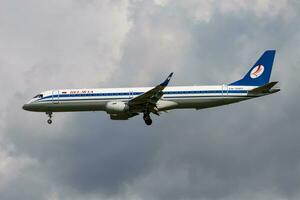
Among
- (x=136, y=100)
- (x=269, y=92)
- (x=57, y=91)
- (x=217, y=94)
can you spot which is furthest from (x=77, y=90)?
(x=269, y=92)

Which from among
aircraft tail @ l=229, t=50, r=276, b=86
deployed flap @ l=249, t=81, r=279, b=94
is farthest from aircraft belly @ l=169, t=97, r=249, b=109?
aircraft tail @ l=229, t=50, r=276, b=86

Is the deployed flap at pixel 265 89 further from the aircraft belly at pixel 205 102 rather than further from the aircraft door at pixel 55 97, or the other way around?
the aircraft door at pixel 55 97

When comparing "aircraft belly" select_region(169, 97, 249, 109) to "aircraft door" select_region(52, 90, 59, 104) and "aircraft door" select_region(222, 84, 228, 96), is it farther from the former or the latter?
"aircraft door" select_region(52, 90, 59, 104)

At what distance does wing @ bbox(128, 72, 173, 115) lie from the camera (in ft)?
270

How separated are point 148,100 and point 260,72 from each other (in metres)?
16.0

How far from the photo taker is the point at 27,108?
90312 mm

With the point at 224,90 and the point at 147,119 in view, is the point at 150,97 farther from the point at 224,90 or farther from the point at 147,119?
the point at 224,90

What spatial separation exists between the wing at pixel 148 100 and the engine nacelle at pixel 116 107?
0.66m

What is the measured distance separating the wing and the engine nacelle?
664mm

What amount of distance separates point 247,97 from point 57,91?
2273 cm

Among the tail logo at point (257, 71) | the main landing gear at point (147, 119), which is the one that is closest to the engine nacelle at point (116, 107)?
the main landing gear at point (147, 119)

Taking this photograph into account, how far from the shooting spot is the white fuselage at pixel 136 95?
86.2 m

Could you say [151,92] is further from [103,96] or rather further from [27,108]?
[27,108]

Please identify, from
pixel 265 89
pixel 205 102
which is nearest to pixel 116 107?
pixel 205 102
